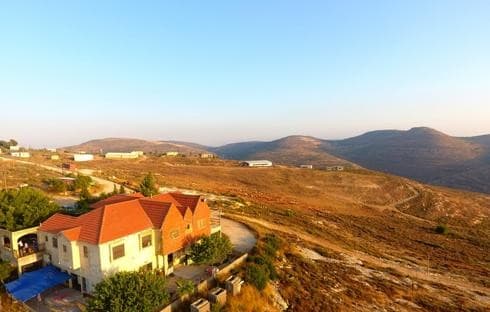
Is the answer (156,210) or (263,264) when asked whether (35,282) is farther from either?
(263,264)

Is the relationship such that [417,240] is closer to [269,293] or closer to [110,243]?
[269,293]

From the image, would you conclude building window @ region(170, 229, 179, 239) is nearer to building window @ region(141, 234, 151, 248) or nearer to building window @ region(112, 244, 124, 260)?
building window @ region(141, 234, 151, 248)

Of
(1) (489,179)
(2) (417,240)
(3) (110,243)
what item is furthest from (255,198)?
(1) (489,179)

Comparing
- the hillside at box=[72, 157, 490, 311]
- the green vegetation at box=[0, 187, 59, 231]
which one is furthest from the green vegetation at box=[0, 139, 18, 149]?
the green vegetation at box=[0, 187, 59, 231]

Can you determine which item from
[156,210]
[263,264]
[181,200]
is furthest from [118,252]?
[263,264]

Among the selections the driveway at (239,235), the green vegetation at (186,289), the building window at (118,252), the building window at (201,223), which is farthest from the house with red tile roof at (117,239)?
the driveway at (239,235)
